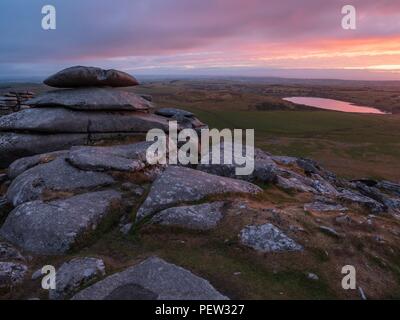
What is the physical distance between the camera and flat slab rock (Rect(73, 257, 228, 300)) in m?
11.2

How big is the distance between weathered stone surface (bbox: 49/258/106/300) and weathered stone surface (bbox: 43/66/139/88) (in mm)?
17106

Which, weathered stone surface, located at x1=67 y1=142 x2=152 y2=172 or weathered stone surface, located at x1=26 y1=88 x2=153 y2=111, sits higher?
weathered stone surface, located at x1=26 y1=88 x2=153 y2=111

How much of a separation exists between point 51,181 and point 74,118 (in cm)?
856

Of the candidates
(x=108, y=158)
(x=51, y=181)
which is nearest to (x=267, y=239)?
(x=108, y=158)

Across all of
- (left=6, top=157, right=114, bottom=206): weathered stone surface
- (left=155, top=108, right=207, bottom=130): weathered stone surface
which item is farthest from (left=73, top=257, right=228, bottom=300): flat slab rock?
(left=155, top=108, right=207, bottom=130): weathered stone surface

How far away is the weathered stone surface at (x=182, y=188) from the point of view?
54.2 ft

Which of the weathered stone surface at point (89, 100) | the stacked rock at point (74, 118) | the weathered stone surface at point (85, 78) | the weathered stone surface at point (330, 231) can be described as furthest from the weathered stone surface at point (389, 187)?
the weathered stone surface at point (85, 78)

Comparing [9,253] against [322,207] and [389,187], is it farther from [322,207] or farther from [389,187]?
[389,187]

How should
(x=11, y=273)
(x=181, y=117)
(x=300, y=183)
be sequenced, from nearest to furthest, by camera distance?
1. (x=11, y=273)
2. (x=300, y=183)
3. (x=181, y=117)

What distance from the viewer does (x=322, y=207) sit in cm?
1858

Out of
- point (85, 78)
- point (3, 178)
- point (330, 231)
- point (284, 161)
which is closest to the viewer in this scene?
point (330, 231)

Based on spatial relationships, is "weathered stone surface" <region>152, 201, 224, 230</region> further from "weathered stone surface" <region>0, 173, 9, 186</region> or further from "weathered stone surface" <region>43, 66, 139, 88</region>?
"weathered stone surface" <region>43, 66, 139, 88</region>

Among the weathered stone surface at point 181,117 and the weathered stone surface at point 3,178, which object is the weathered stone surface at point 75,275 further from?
A: the weathered stone surface at point 181,117
